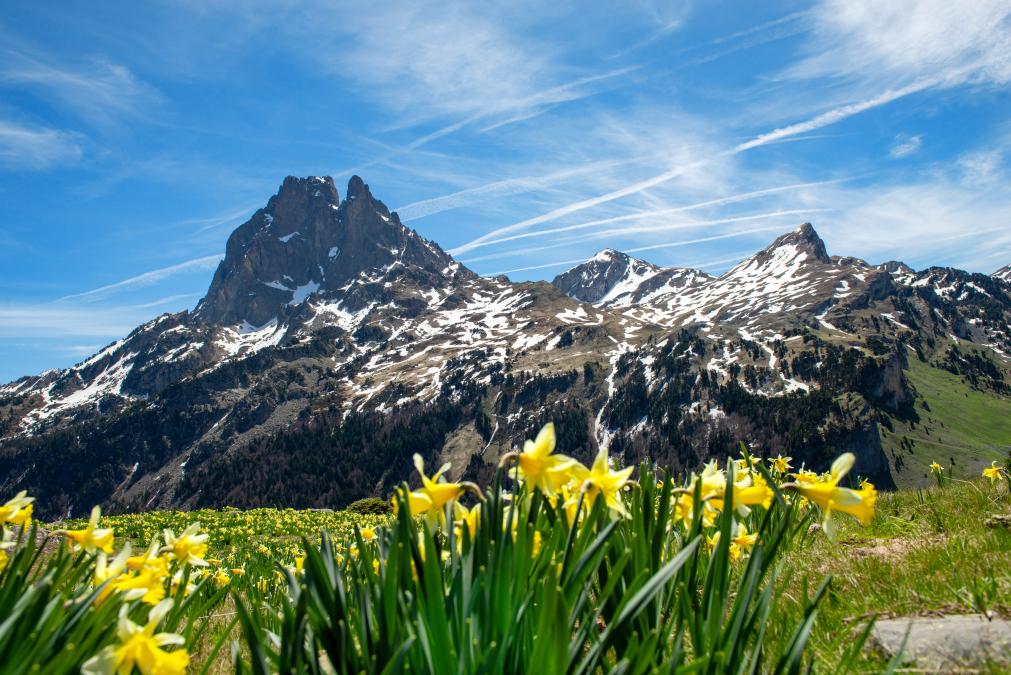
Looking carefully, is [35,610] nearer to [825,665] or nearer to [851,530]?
[825,665]

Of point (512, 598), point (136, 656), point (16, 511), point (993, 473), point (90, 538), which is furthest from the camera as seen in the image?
point (993, 473)

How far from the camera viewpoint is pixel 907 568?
14.3ft

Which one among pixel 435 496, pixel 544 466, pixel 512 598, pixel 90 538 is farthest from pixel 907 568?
pixel 90 538

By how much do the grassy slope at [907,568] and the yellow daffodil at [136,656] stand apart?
2435mm

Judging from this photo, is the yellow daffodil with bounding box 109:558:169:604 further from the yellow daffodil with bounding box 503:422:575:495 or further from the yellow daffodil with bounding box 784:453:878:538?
the yellow daffodil with bounding box 784:453:878:538

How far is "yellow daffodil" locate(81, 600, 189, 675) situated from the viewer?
1.83 m

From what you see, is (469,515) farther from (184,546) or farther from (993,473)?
(993,473)

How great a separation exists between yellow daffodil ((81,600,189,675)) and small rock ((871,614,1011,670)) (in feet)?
9.73

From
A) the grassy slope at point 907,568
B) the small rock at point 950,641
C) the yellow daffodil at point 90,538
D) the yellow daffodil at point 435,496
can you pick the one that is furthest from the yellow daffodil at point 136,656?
the small rock at point 950,641

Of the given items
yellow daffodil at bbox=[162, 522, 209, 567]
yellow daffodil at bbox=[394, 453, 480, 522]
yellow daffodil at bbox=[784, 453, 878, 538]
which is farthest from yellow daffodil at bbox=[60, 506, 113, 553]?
yellow daffodil at bbox=[784, 453, 878, 538]

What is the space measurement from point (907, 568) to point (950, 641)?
1849 millimetres

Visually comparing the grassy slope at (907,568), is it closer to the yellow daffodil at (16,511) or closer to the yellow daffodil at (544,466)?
the yellow daffodil at (544,466)

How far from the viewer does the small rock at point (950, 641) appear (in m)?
2.58

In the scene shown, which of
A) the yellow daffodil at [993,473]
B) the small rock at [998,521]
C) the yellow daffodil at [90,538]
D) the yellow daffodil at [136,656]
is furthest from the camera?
the yellow daffodil at [993,473]
